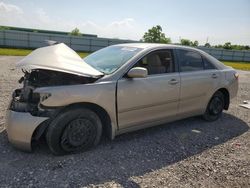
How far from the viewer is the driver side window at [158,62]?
4.21 metres

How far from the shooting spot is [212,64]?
5371mm

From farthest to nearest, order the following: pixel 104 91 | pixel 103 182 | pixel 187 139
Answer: pixel 187 139
pixel 104 91
pixel 103 182

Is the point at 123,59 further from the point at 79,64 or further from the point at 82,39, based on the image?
the point at 82,39

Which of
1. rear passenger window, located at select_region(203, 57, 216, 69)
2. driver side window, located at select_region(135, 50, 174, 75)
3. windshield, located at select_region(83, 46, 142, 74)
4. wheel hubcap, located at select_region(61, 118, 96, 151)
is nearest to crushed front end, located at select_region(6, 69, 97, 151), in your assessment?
wheel hubcap, located at select_region(61, 118, 96, 151)

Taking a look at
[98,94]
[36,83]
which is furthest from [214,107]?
[36,83]

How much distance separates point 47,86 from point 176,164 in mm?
2089

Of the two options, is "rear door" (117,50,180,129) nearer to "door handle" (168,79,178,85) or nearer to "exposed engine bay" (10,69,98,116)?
"door handle" (168,79,178,85)

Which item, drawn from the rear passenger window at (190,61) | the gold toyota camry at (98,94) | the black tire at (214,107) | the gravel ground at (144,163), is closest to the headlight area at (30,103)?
the gold toyota camry at (98,94)

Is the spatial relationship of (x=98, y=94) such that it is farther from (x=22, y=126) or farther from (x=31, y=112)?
(x=22, y=126)

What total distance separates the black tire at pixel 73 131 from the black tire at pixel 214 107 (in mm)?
2723

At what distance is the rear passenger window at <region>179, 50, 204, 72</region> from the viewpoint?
15.6ft

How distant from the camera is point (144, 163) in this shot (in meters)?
3.56

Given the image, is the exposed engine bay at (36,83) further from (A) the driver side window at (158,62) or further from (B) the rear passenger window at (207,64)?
(B) the rear passenger window at (207,64)

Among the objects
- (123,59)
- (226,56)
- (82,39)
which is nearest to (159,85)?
(123,59)
